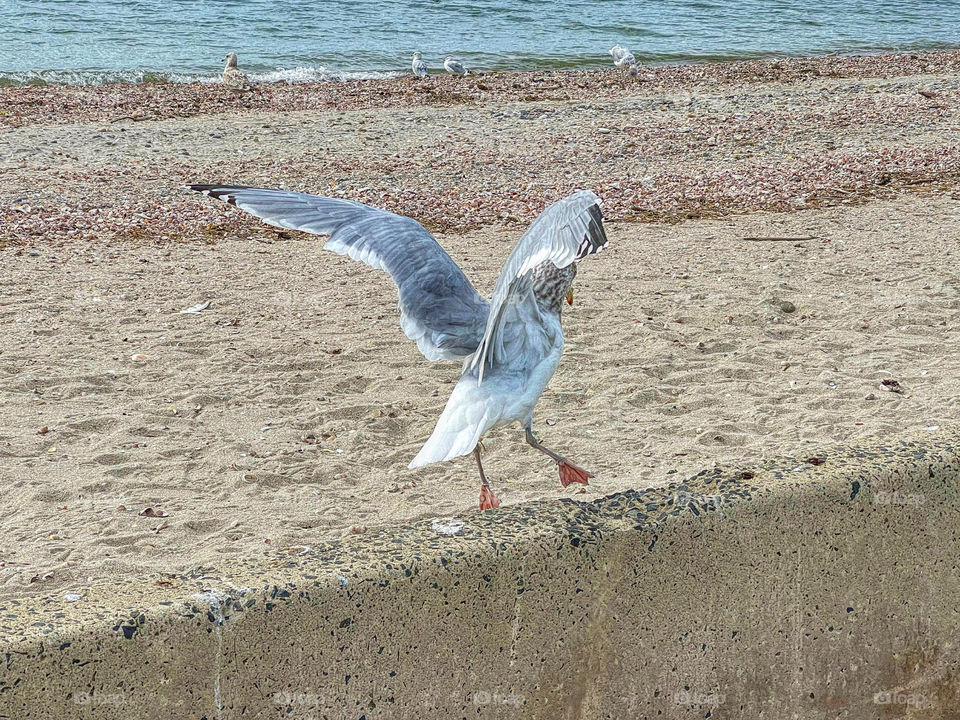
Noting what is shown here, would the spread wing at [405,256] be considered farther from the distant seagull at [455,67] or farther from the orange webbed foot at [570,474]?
the distant seagull at [455,67]

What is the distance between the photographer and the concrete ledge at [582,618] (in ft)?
7.30

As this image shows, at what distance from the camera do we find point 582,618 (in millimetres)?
2590

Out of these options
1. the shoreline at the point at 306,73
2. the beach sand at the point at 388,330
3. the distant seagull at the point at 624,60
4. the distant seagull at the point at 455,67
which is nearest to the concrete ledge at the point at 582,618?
the beach sand at the point at 388,330

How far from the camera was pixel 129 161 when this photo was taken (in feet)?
34.8

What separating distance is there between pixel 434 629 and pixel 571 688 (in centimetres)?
41

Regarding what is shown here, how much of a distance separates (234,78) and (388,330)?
1134 cm

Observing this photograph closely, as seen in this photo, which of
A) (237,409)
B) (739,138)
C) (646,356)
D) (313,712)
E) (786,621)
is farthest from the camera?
(739,138)

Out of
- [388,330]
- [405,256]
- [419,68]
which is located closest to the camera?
[405,256]

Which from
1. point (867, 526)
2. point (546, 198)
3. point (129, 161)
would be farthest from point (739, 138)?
point (867, 526)

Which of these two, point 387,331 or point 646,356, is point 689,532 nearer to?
point 646,356

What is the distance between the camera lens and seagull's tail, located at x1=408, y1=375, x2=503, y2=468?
354cm

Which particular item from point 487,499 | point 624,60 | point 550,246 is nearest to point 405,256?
point 487,499

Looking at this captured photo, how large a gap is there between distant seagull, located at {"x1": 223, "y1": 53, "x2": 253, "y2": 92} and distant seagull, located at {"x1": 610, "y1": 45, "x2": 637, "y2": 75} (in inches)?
242

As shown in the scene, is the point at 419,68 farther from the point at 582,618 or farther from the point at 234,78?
the point at 582,618
